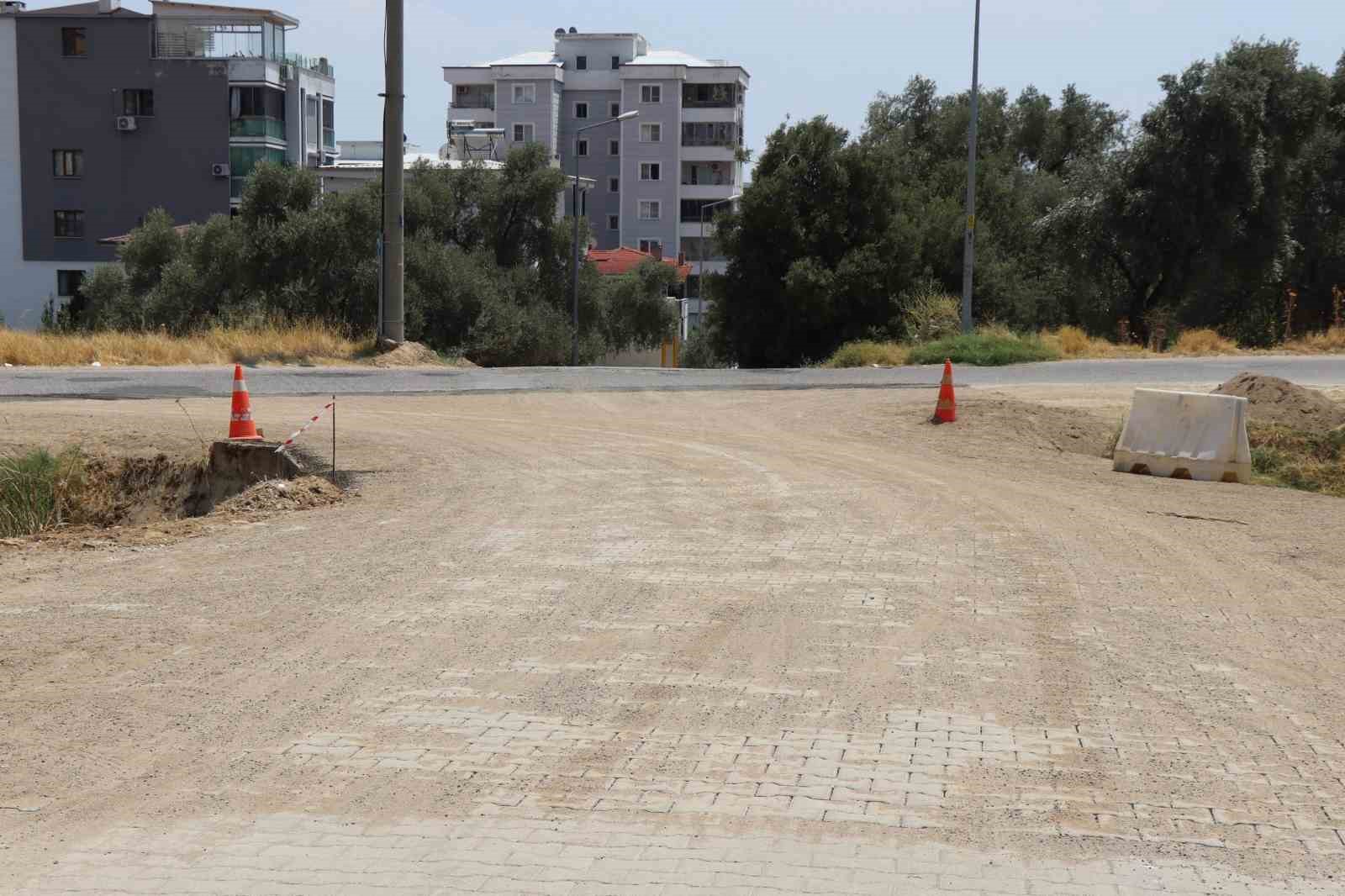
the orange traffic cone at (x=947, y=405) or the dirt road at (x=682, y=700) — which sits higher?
the orange traffic cone at (x=947, y=405)

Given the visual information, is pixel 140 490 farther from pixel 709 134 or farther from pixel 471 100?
pixel 471 100

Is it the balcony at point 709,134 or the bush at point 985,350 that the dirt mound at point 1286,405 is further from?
the balcony at point 709,134

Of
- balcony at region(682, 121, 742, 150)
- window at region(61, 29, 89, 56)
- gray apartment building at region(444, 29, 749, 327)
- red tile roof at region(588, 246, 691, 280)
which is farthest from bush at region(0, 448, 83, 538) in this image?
balcony at region(682, 121, 742, 150)

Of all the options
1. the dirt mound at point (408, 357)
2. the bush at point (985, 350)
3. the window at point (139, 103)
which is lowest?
the dirt mound at point (408, 357)

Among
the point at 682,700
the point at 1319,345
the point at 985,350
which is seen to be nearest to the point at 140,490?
the point at 682,700

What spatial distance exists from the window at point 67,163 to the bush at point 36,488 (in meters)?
61.4

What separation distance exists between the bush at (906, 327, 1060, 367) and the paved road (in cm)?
116

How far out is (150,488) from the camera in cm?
1411

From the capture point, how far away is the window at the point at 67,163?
226 ft

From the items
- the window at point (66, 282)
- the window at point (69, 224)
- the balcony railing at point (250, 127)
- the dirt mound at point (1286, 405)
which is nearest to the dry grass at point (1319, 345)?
the dirt mound at point (1286, 405)

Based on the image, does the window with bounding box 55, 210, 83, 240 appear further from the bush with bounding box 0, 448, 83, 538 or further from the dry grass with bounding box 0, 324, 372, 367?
the bush with bounding box 0, 448, 83, 538

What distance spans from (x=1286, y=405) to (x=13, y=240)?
67097 millimetres

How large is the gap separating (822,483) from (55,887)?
9359 mm

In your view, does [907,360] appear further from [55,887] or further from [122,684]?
[55,887]
